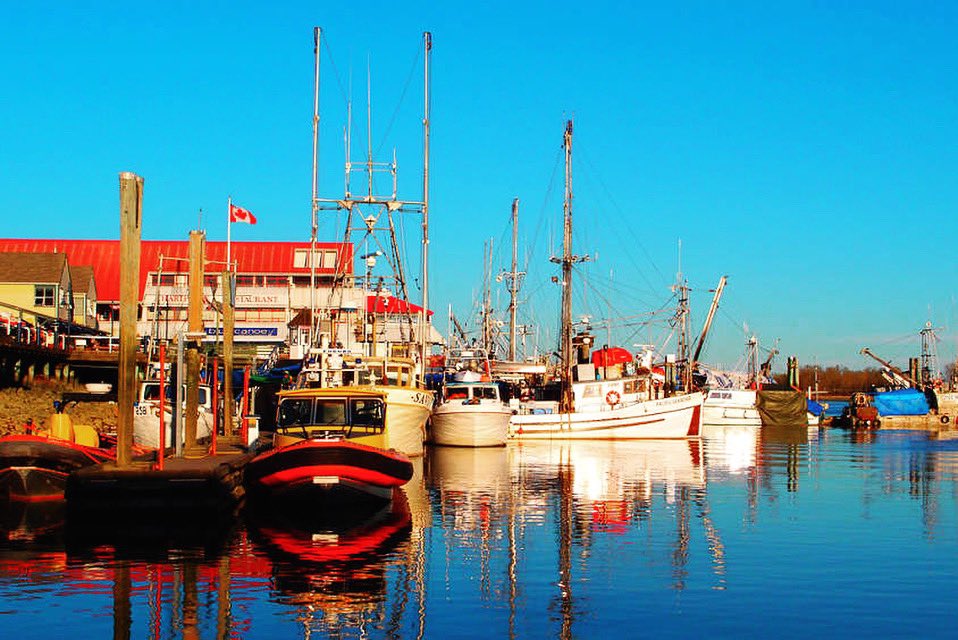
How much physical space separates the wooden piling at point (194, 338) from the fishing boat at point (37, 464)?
3318 millimetres

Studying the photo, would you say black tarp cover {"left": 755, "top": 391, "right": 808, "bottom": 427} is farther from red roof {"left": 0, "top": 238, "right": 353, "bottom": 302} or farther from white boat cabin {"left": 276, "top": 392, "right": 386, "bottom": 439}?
white boat cabin {"left": 276, "top": 392, "right": 386, "bottom": 439}

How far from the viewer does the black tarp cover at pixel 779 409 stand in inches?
3910

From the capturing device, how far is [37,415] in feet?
151

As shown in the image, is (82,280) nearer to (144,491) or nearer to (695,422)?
(695,422)

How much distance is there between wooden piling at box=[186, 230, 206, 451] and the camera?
30375mm

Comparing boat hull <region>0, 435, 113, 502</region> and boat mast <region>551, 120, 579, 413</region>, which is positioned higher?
boat mast <region>551, 120, 579, 413</region>

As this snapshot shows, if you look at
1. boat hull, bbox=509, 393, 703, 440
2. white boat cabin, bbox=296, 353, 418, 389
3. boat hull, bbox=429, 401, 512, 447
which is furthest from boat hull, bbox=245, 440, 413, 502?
boat hull, bbox=509, 393, 703, 440

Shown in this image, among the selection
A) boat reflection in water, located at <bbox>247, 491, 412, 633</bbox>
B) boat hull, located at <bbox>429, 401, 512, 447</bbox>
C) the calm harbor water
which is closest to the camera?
the calm harbor water

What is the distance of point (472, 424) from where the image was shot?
53594 millimetres

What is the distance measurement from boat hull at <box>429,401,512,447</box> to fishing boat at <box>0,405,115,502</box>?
26934mm

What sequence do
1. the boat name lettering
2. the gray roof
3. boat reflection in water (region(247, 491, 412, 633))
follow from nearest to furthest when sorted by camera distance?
boat reflection in water (region(247, 491, 412, 633)) → the gray roof → the boat name lettering

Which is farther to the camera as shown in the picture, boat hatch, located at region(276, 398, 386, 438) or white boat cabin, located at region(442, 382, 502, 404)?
white boat cabin, located at region(442, 382, 502, 404)

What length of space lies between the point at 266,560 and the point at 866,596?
33.6ft

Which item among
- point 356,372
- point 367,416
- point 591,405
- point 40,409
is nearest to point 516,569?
point 367,416
